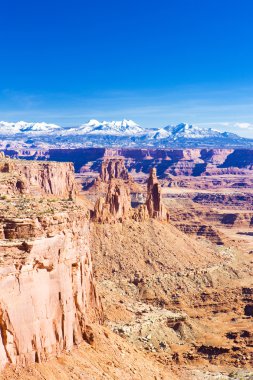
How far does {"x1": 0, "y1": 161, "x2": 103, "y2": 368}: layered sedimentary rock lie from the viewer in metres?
37.2

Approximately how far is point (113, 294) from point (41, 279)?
43.0m

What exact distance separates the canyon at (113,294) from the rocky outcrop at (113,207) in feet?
0.65

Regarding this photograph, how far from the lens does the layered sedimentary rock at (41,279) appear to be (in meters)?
37.2

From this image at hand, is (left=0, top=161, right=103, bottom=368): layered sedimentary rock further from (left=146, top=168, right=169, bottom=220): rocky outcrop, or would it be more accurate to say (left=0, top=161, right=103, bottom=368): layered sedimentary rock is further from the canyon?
(left=146, top=168, right=169, bottom=220): rocky outcrop

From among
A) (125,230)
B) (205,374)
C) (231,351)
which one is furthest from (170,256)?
(205,374)

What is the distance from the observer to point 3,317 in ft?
120

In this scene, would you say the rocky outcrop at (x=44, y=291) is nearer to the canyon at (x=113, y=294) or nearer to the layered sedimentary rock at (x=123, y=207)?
the canyon at (x=113, y=294)

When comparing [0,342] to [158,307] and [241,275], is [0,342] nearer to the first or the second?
[158,307]

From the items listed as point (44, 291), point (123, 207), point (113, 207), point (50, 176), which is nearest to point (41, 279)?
point (44, 291)

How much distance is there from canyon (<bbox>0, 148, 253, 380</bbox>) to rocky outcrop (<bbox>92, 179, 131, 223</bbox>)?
0.20 metres

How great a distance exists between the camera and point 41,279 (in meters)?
39.5

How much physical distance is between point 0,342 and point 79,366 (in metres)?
8.05

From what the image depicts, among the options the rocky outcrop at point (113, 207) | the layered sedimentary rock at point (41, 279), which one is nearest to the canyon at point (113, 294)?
the layered sedimentary rock at point (41, 279)

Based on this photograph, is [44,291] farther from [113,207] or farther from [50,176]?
[50,176]
